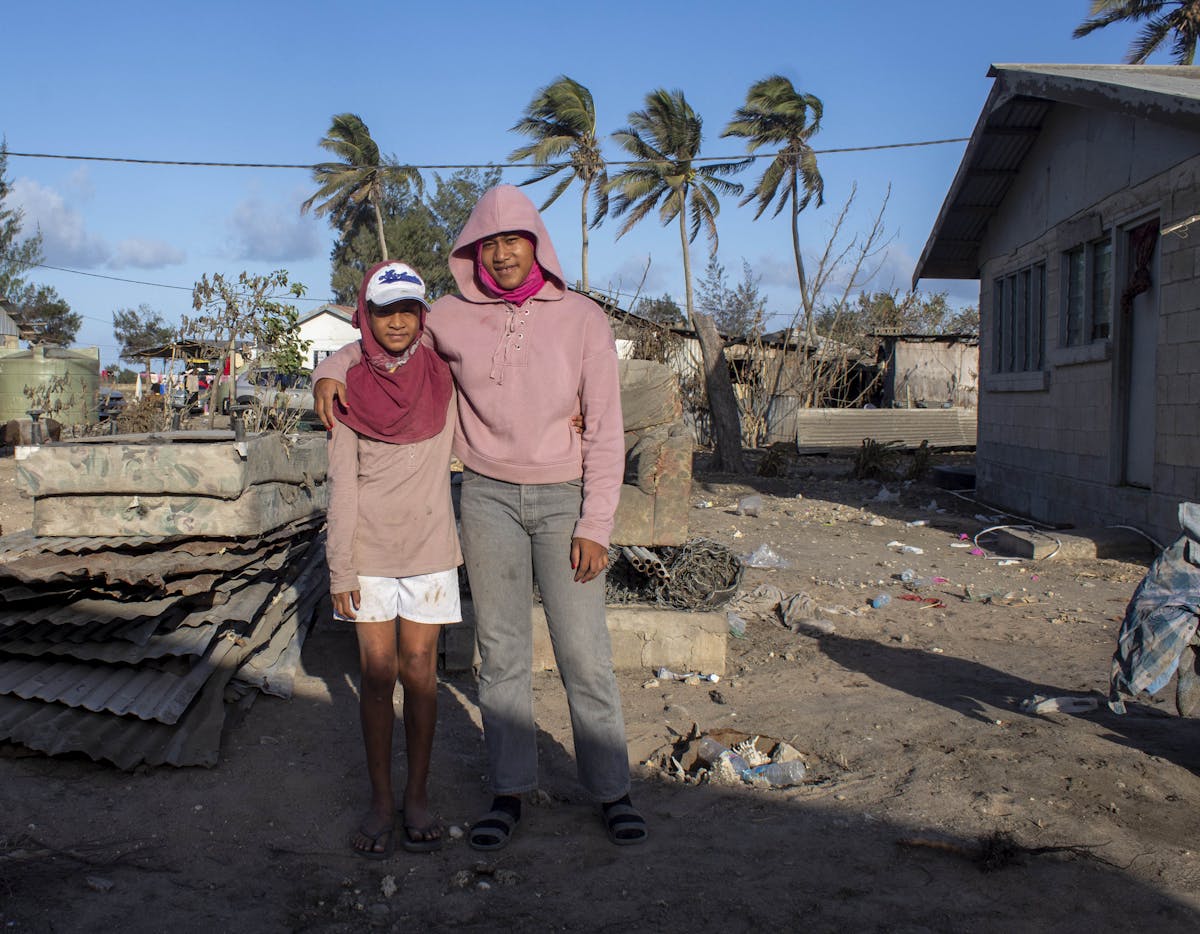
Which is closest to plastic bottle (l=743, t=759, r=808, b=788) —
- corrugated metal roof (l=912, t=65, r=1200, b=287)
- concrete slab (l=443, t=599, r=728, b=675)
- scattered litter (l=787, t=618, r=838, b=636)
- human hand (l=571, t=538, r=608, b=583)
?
human hand (l=571, t=538, r=608, b=583)

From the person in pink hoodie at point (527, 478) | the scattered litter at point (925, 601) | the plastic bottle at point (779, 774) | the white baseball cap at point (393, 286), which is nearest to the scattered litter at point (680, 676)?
the plastic bottle at point (779, 774)

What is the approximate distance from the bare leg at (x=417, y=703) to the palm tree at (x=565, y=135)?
25.2m

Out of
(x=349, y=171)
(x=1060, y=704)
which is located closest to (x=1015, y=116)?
(x=1060, y=704)

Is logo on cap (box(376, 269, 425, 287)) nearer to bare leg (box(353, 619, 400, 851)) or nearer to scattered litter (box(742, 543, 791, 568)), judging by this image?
bare leg (box(353, 619, 400, 851))

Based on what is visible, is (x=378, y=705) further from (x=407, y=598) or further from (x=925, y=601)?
(x=925, y=601)

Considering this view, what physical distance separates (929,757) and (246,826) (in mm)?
2431

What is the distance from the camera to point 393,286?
9.66ft

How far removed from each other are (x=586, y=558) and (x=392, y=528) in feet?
1.95

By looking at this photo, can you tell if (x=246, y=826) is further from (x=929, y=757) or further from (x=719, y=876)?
(x=929, y=757)

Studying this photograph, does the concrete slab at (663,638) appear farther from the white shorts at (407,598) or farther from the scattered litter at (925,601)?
the scattered litter at (925,601)

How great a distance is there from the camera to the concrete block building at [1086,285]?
24.9ft

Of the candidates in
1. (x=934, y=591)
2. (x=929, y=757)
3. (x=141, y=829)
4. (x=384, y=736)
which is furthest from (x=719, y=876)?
(x=934, y=591)

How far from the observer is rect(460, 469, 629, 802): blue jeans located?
300 centimetres

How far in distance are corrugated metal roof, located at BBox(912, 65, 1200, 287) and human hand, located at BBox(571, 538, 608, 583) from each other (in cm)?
595
